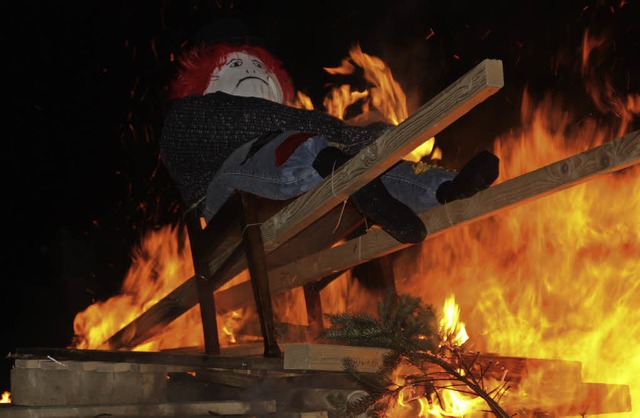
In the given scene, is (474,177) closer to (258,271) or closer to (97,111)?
(258,271)

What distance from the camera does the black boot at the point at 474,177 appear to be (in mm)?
2662

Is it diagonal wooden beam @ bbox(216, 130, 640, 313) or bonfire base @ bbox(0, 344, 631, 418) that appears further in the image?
bonfire base @ bbox(0, 344, 631, 418)

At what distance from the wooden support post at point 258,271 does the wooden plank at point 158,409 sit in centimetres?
22

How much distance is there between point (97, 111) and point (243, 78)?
2627 millimetres

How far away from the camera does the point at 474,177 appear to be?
2693 millimetres

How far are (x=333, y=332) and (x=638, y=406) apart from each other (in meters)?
1.58

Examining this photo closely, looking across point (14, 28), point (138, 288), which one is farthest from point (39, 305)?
point (14, 28)

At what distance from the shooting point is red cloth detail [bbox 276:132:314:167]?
280cm

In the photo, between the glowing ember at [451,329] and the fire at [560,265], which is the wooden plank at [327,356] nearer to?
the glowing ember at [451,329]

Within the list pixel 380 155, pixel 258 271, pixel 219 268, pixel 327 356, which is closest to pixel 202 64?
pixel 219 268

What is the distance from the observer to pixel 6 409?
2553mm

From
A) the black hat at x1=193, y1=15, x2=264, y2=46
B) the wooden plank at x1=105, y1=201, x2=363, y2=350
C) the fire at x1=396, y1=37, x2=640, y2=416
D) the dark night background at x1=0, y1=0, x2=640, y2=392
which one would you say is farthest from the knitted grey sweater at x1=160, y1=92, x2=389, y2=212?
the dark night background at x1=0, y1=0, x2=640, y2=392

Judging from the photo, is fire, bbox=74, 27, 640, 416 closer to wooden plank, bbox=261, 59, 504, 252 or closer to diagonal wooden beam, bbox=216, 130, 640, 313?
diagonal wooden beam, bbox=216, 130, 640, 313

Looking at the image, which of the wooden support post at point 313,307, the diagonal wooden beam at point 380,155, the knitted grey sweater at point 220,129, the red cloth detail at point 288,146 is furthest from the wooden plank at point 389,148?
the wooden support post at point 313,307
